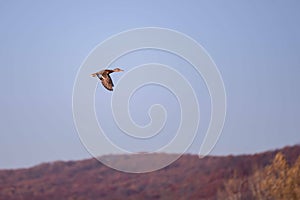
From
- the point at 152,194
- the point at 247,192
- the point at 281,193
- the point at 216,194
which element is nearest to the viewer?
the point at 281,193

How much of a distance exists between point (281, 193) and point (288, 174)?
108cm

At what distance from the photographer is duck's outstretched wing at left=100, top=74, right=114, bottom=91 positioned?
66.7ft

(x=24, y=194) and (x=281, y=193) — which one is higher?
(x=24, y=194)

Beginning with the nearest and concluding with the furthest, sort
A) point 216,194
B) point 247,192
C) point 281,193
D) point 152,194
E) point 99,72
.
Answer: point 99,72 < point 281,193 < point 247,192 < point 216,194 < point 152,194

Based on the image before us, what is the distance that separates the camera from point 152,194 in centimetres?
3938

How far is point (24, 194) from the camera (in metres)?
41.8

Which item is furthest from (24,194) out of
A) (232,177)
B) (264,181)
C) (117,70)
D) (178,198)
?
(117,70)

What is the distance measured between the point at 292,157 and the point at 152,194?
300 inches

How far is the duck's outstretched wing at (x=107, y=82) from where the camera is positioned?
20328mm

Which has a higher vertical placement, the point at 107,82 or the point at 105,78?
the point at 105,78

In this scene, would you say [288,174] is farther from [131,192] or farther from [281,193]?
[131,192]

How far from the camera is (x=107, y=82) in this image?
20406 mm

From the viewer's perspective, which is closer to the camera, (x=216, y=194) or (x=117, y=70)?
(x=117, y=70)

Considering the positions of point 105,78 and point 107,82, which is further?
point 105,78
